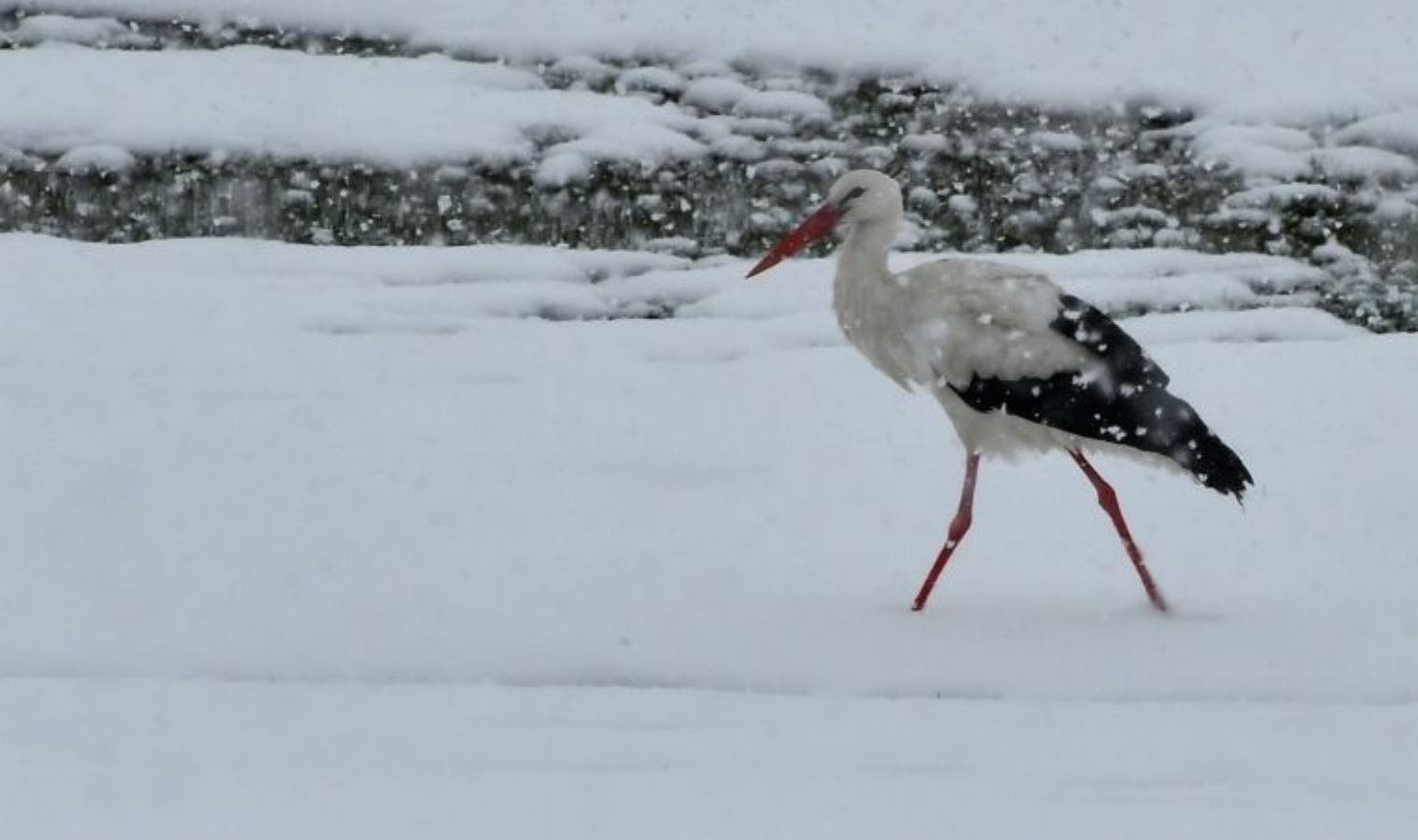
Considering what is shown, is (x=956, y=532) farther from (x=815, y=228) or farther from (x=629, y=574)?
(x=815, y=228)

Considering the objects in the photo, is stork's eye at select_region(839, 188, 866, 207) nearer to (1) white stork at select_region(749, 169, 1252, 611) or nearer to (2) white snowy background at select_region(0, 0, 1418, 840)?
(1) white stork at select_region(749, 169, 1252, 611)

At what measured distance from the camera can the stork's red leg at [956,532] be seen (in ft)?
21.9

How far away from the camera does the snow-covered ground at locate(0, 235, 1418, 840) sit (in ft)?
16.1

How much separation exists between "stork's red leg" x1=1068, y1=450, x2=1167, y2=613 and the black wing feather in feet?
0.92

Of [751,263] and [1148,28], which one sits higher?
[1148,28]

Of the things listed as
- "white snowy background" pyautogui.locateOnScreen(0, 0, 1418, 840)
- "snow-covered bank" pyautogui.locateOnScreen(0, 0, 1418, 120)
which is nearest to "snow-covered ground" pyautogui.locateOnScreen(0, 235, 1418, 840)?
"white snowy background" pyautogui.locateOnScreen(0, 0, 1418, 840)

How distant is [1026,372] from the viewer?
660cm

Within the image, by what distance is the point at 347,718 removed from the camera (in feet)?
17.7

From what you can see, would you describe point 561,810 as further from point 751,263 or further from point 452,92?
point 452,92

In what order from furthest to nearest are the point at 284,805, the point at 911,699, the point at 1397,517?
the point at 1397,517 < the point at 911,699 < the point at 284,805

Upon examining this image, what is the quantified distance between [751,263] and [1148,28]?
500 cm

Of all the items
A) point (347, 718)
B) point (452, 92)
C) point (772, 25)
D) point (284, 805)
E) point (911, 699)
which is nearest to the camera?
point (284, 805)

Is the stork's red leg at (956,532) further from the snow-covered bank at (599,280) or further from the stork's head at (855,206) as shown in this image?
the snow-covered bank at (599,280)

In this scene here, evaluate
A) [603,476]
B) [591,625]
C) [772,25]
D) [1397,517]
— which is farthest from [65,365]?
[772,25]
